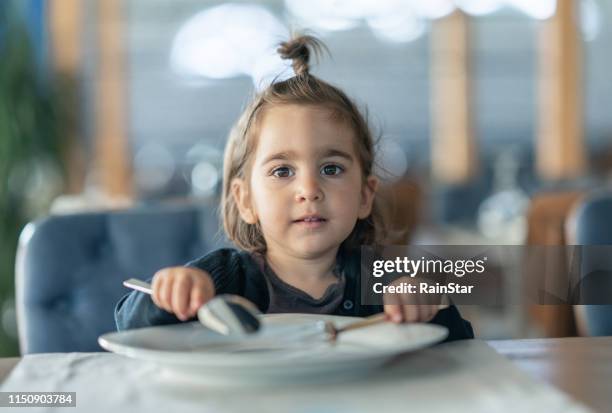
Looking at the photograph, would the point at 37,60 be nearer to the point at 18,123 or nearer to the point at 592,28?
the point at 18,123

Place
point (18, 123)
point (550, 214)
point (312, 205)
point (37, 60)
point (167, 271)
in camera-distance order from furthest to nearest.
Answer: point (37, 60)
point (18, 123)
point (550, 214)
point (312, 205)
point (167, 271)

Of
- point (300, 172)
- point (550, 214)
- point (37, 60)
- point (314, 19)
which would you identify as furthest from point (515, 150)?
point (300, 172)

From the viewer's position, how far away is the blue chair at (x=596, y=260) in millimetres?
1088

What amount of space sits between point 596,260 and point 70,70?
3.90 meters

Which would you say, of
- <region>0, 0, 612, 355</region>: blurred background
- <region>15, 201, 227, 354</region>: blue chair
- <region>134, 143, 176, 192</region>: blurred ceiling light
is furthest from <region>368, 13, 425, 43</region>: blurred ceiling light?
<region>15, 201, 227, 354</region>: blue chair

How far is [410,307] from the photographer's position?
0.79 meters

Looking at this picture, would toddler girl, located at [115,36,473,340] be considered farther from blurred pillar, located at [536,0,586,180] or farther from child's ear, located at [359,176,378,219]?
blurred pillar, located at [536,0,586,180]

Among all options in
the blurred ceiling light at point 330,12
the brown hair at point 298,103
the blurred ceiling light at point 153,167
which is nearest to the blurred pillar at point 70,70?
the blurred ceiling light at point 153,167

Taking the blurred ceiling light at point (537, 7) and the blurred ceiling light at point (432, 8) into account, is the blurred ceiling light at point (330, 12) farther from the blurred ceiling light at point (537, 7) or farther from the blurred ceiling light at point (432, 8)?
the blurred ceiling light at point (537, 7)

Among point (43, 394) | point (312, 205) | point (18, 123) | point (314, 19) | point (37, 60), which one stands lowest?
point (43, 394)

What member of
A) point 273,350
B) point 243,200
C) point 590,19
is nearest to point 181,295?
point 273,350

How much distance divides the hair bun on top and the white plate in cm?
47

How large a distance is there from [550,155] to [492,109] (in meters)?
0.52

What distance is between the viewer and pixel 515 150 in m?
5.83
